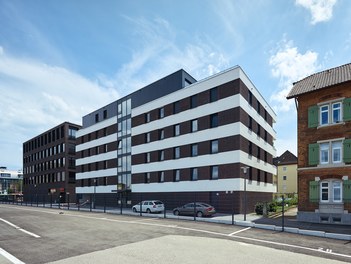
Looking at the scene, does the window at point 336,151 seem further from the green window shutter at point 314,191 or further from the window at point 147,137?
the window at point 147,137

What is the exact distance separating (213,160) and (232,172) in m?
2.66

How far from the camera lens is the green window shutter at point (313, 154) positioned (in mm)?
21906

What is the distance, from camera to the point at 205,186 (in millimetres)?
31281

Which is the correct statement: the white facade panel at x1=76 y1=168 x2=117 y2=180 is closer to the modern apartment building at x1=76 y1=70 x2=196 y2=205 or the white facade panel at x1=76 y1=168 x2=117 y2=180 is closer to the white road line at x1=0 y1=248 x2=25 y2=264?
the modern apartment building at x1=76 y1=70 x2=196 y2=205

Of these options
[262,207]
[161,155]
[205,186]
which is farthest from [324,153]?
[161,155]

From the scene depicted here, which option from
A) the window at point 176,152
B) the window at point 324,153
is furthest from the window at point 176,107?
the window at point 324,153

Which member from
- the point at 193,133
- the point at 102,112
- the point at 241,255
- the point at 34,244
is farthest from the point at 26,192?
the point at 241,255

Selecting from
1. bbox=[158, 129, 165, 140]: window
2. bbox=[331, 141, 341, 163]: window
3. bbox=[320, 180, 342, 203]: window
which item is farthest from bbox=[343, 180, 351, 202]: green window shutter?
bbox=[158, 129, 165, 140]: window

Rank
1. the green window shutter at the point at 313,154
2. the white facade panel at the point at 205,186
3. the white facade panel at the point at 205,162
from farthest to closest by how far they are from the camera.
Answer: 1. the white facade panel at the point at 205,162
2. the white facade panel at the point at 205,186
3. the green window shutter at the point at 313,154

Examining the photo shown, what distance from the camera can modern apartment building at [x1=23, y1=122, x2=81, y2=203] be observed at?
63312 mm

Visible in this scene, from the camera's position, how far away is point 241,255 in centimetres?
1062

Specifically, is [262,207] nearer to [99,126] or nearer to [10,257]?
[10,257]

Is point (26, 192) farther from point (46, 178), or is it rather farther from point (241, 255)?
point (241, 255)

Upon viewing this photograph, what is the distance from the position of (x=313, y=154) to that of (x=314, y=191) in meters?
2.73
